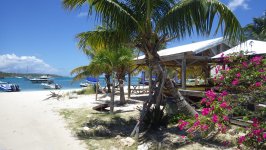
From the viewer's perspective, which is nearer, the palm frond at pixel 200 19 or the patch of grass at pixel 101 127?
the palm frond at pixel 200 19

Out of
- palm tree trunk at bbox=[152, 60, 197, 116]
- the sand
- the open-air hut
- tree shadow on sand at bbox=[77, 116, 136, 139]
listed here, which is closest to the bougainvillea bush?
palm tree trunk at bbox=[152, 60, 197, 116]

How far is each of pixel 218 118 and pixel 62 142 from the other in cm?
473

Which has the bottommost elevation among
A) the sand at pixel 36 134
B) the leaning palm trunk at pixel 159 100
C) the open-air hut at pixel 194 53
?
the sand at pixel 36 134

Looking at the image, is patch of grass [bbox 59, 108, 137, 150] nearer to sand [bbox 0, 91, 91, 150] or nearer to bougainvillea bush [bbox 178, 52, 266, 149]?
sand [bbox 0, 91, 91, 150]

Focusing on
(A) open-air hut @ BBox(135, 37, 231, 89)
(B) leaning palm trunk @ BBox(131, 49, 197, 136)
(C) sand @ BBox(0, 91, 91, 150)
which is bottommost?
(C) sand @ BBox(0, 91, 91, 150)

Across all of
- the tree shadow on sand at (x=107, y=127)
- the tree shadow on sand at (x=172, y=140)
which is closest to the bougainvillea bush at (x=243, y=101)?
the tree shadow on sand at (x=172, y=140)

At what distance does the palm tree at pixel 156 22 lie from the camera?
650 centimetres

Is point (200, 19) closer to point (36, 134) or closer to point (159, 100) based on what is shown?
point (159, 100)

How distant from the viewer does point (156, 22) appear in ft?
25.0

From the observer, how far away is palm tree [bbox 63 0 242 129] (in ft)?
21.3

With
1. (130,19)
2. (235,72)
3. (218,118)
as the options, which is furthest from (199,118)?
(130,19)

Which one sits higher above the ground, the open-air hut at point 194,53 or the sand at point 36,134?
the open-air hut at point 194,53

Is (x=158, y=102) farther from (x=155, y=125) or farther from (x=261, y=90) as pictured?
(x=261, y=90)

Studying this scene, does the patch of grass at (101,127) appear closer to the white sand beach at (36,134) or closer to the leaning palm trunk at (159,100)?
the white sand beach at (36,134)
